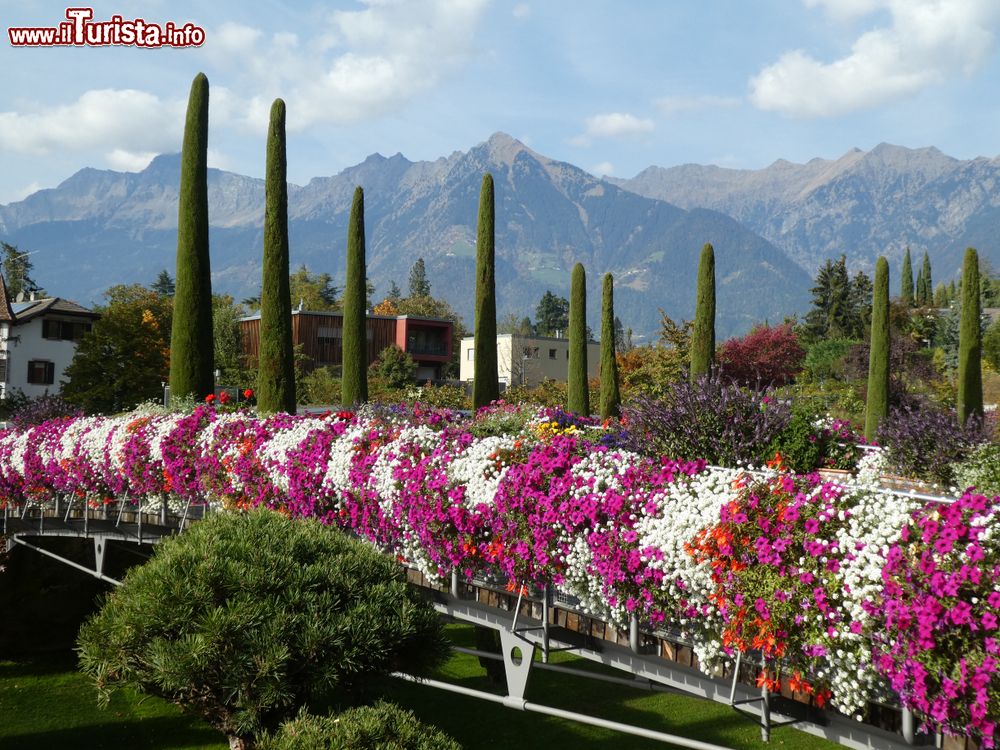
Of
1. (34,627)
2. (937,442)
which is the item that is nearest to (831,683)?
(937,442)

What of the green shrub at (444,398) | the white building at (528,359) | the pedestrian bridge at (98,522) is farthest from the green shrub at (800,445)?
the white building at (528,359)

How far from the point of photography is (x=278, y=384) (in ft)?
63.2

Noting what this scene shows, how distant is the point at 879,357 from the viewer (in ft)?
88.5

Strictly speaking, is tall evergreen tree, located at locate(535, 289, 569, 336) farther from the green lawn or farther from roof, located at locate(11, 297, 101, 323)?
the green lawn

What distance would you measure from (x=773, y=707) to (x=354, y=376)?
64.4 feet

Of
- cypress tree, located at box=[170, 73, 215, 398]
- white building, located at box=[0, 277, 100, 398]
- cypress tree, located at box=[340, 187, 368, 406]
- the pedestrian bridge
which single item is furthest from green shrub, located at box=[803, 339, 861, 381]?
white building, located at box=[0, 277, 100, 398]

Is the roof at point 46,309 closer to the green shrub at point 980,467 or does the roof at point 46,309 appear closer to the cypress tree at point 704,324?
the cypress tree at point 704,324

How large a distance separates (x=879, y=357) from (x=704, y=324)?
541 centimetres

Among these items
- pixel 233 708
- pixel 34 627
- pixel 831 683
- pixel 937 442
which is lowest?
pixel 34 627

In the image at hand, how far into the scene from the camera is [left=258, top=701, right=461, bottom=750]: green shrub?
17.2 ft

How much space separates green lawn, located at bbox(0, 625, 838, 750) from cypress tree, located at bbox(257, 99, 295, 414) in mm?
6466

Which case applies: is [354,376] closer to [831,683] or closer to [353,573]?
[353,573]

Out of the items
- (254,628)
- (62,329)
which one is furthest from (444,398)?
(254,628)

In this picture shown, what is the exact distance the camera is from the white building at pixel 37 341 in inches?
1780
